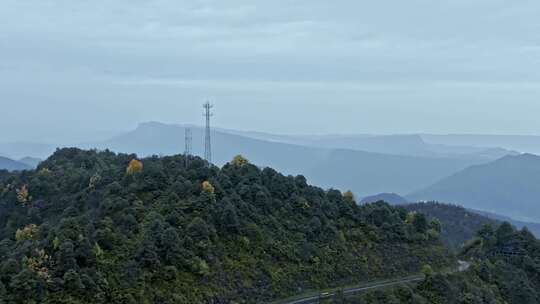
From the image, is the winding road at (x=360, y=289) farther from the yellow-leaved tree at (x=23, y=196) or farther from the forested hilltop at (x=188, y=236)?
the yellow-leaved tree at (x=23, y=196)

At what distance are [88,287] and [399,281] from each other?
73.6ft

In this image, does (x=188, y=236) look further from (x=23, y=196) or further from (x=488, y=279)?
(x=488, y=279)

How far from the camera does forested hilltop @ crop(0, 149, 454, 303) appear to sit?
31.9 metres

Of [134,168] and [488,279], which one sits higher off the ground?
[134,168]

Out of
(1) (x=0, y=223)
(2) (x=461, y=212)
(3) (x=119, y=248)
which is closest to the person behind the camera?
(3) (x=119, y=248)

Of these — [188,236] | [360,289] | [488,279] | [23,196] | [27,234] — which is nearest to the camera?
[188,236]

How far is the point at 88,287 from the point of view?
3081 cm

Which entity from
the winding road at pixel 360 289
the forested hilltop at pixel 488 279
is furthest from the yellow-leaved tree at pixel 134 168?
the forested hilltop at pixel 488 279

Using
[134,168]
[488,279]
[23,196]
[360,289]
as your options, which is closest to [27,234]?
[134,168]

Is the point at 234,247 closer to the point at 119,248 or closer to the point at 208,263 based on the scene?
the point at 208,263

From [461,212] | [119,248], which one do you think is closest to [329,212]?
[119,248]

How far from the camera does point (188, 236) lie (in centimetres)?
3791

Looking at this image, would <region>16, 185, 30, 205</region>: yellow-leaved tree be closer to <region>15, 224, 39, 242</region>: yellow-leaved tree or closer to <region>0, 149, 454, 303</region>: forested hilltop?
<region>0, 149, 454, 303</region>: forested hilltop

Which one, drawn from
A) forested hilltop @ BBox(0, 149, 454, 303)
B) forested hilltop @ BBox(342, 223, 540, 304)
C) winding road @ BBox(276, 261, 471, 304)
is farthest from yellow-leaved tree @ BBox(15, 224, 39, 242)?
forested hilltop @ BBox(342, 223, 540, 304)
